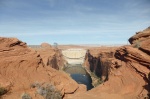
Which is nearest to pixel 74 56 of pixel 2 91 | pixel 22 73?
pixel 22 73

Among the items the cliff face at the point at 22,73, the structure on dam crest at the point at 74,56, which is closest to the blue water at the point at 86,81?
the cliff face at the point at 22,73

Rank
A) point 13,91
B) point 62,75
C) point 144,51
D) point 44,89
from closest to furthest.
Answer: point 13,91 < point 44,89 < point 144,51 < point 62,75

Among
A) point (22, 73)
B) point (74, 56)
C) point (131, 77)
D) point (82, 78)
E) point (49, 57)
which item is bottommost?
point (82, 78)

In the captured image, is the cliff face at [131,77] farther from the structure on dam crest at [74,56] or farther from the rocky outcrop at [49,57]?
the structure on dam crest at [74,56]

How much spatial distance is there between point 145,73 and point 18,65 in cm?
1409

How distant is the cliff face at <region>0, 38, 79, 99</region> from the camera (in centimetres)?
2023

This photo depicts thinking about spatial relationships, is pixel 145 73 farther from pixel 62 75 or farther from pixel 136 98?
pixel 62 75

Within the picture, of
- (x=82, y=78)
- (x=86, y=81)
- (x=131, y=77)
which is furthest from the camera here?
(x=82, y=78)

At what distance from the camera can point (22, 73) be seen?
75.6ft

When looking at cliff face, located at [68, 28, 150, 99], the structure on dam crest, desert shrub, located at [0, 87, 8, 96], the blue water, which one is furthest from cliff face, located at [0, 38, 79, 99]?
the structure on dam crest

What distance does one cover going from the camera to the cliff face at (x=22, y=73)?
66.4 ft

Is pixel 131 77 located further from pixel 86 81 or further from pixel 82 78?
pixel 82 78

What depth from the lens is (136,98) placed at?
21578 millimetres

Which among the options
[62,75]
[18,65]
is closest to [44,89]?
[18,65]
